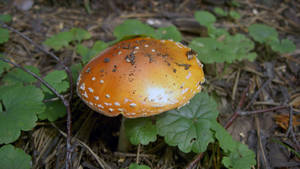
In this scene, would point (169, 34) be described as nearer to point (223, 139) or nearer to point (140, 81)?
point (140, 81)

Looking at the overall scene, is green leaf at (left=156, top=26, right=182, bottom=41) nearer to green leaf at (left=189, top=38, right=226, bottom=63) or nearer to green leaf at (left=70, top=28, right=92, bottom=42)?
green leaf at (left=189, top=38, right=226, bottom=63)

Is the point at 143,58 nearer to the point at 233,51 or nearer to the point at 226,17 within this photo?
the point at 233,51

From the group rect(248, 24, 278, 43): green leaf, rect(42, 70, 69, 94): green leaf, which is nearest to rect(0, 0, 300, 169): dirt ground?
rect(248, 24, 278, 43): green leaf

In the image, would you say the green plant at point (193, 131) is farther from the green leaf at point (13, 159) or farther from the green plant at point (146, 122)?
the green leaf at point (13, 159)

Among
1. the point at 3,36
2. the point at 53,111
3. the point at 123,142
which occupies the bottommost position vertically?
the point at 123,142

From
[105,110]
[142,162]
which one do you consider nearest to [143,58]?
[105,110]

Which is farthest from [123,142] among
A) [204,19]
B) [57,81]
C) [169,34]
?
[204,19]
